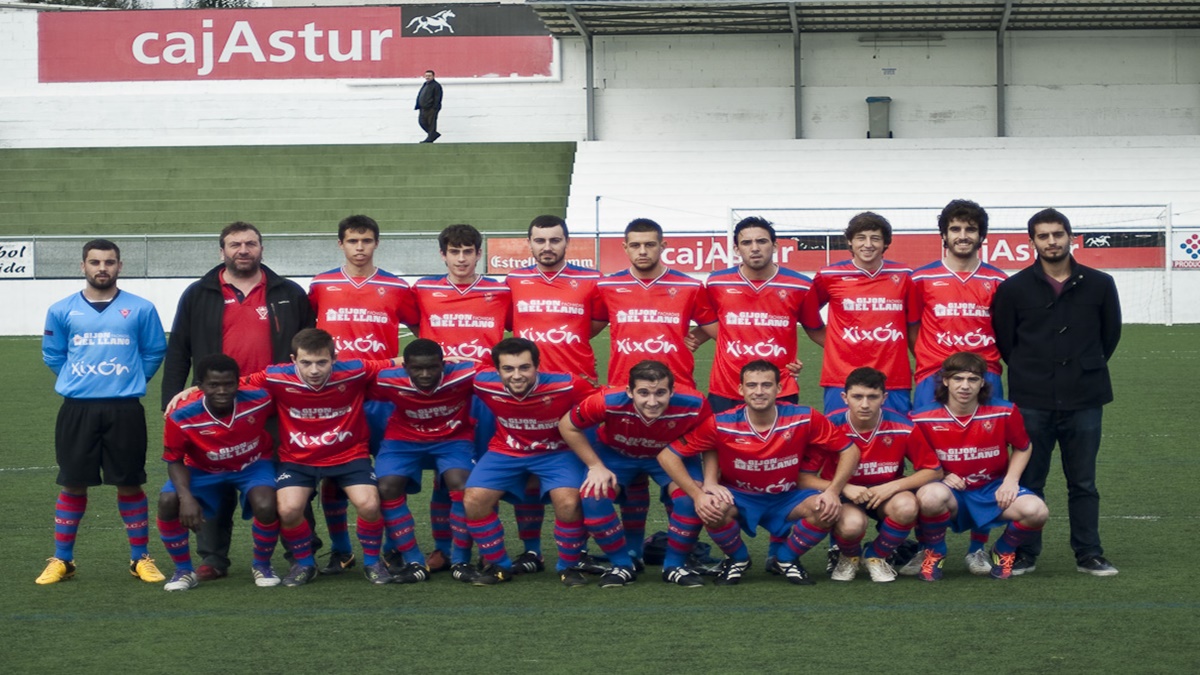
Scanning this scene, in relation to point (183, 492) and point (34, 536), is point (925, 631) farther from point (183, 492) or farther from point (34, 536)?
point (34, 536)

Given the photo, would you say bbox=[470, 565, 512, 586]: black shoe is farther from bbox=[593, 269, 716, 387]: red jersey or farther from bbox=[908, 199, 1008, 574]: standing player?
bbox=[908, 199, 1008, 574]: standing player

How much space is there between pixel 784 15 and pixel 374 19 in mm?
7681

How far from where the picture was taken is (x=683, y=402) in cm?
571

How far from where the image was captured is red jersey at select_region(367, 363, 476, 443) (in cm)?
588

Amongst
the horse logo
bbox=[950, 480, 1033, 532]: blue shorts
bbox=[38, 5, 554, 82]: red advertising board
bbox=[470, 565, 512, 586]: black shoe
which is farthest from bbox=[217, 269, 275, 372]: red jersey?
the horse logo

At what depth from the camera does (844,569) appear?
570 cm

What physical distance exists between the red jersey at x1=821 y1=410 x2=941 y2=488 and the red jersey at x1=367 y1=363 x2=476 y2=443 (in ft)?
4.83

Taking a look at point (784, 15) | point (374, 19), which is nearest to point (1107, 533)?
point (784, 15)

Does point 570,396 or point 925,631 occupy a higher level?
point 570,396

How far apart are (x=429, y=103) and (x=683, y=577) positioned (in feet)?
70.7

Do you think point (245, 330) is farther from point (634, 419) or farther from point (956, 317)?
point (956, 317)

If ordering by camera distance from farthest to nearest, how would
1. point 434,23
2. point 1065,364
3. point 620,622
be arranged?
point 434,23
point 1065,364
point 620,622

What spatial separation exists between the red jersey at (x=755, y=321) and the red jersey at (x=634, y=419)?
0.51m

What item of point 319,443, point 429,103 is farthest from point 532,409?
point 429,103
